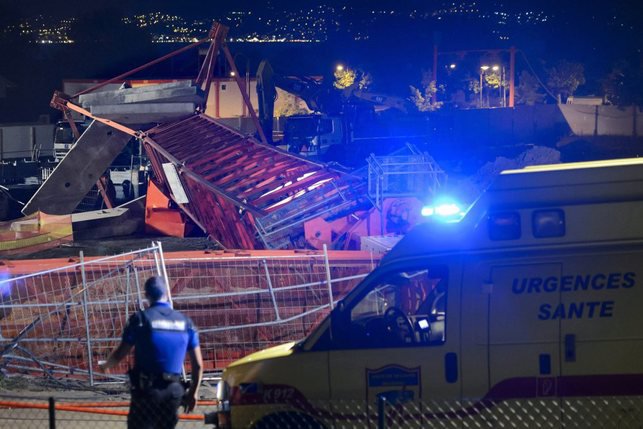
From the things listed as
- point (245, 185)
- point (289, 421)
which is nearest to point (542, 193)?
point (289, 421)

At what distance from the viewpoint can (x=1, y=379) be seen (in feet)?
Answer: 33.2

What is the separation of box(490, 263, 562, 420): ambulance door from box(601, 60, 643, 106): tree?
46461mm

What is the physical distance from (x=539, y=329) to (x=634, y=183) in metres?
1.26

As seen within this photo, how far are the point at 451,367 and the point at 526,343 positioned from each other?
0.54 meters

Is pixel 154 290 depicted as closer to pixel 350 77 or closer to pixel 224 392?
pixel 224 392

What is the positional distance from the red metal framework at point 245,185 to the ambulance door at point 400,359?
895 cm

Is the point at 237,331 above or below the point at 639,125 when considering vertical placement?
below

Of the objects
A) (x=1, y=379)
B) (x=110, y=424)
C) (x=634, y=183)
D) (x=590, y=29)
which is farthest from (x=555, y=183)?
(x=590, y=29)

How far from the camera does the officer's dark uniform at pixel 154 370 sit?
239 inches

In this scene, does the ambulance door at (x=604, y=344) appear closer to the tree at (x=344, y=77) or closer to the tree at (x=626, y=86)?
the tree at (x=626, y=86)

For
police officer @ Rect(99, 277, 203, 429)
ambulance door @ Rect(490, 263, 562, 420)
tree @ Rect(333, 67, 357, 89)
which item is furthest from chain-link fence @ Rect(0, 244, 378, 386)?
tree @ Rect(333, 67, 357, 89)

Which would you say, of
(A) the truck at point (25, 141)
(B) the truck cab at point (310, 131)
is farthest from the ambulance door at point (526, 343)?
(A) the truck at point (25, 141)

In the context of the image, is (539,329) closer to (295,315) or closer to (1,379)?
(295,315)

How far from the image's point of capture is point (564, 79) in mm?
69688
